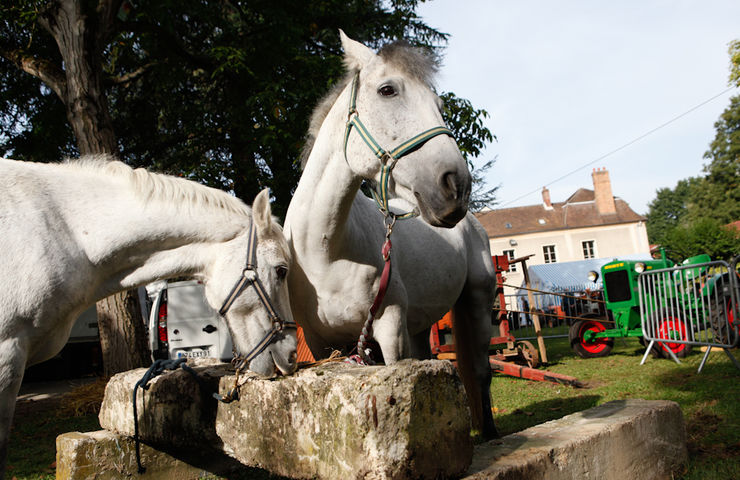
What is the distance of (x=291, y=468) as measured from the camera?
1.76 metres

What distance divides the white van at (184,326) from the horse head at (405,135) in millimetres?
7106

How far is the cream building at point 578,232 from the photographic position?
42.3 m

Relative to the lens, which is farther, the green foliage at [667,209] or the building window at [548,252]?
the green foliage at [667,209]

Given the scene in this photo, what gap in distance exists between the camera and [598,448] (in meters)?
2.27

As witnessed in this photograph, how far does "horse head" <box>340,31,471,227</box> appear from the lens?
2145mm

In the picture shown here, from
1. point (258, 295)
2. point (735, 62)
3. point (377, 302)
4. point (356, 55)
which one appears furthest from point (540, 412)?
point (735, 62)

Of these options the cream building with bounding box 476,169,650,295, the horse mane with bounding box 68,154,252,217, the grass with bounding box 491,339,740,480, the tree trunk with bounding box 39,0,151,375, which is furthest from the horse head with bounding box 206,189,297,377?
the cream building with bounding box 476,169,650,295

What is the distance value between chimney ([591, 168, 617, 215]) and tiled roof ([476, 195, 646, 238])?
46cm

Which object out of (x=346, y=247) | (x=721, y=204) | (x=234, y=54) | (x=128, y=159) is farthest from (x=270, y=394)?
(x=721, y=204)

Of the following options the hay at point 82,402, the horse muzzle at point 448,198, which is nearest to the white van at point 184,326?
the hay at point 82,402

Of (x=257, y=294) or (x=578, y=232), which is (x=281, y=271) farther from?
(x=578, y=232)

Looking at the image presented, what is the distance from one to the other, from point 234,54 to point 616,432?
8.61 meters

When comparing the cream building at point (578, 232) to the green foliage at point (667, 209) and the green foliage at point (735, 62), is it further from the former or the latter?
the green foliage at point (667, 209)

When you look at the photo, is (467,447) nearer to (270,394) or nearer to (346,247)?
(270,394)
